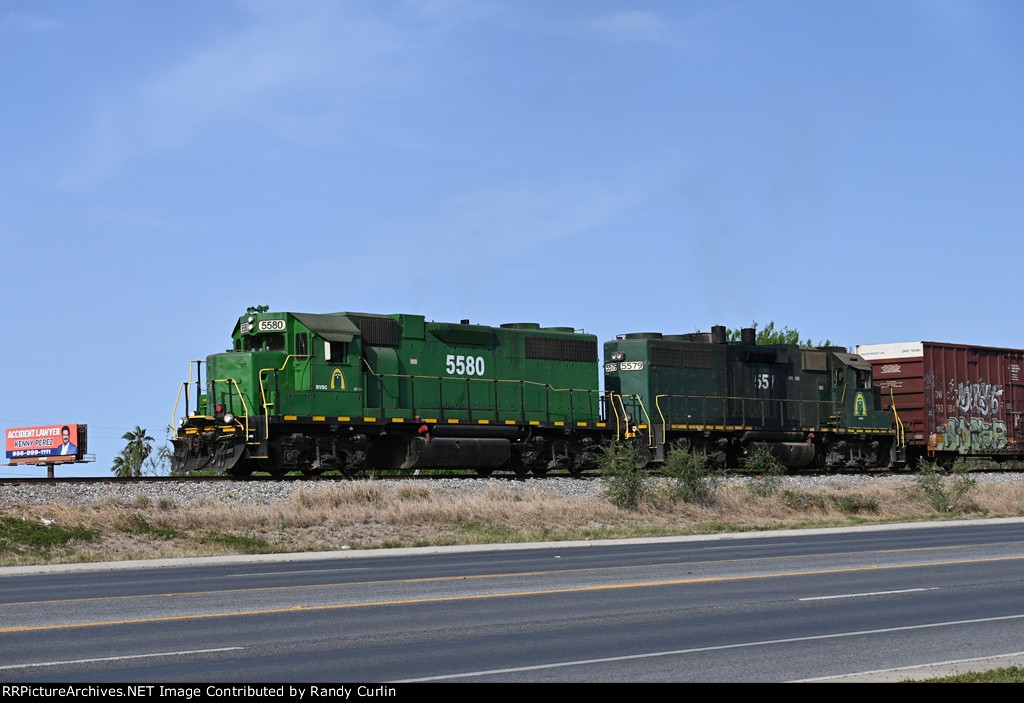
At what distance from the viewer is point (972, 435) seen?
43500 millimetres

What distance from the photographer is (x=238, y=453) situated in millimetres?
28719

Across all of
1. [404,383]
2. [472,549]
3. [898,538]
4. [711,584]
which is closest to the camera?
[711,584]

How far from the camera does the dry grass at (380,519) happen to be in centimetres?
2253

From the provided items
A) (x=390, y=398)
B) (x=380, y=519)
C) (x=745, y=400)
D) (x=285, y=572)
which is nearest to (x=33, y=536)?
(x=285, y=572)

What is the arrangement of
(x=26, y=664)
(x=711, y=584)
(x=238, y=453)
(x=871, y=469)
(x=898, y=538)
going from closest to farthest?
(x=26, y=664) → (x=711, y=584) → (x=898, y=538) → (x=238, y=453) → (x=871, y=469)

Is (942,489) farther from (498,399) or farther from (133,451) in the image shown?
(133,451)

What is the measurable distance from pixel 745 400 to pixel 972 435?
33.6 ft

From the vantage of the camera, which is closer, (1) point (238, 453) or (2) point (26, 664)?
(2) point (26, 664)

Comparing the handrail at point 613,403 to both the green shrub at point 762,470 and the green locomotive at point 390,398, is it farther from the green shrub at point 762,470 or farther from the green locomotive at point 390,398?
the green shrub at point 762,470

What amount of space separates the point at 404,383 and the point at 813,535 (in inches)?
438

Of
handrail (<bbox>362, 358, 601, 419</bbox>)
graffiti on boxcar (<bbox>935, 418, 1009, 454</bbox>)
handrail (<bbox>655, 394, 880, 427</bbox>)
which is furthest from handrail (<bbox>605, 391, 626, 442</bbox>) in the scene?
graffiti on boxcar (<bbox>935, 418, 1009, 454</bbox>)

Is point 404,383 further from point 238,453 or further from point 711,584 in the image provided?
point 711,584

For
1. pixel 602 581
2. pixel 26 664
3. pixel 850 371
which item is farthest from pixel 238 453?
pixel 850 371

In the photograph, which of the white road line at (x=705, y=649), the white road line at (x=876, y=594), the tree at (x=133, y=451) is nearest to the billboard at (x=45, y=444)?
the tree at (x=133, y=451)
